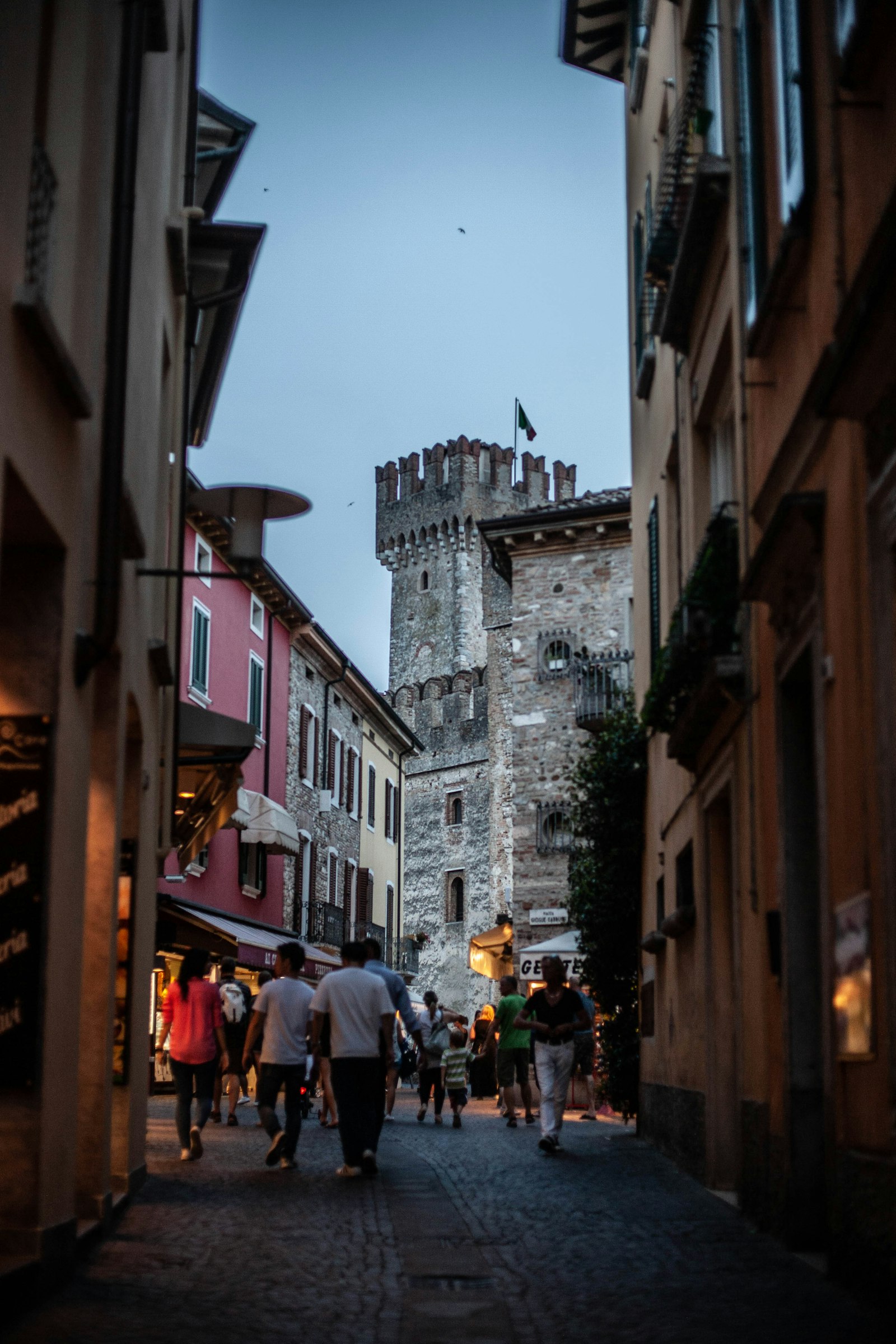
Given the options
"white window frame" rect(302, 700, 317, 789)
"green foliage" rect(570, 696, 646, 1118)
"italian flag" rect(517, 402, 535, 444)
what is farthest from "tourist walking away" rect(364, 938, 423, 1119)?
"italian flag" rect(517, 402, 535, 444)

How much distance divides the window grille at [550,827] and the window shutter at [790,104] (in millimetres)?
27820

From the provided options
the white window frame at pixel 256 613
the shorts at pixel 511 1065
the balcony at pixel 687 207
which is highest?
the white window frame at pixel 256 613

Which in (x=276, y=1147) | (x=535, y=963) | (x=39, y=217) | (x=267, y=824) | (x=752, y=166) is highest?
(x=752, y=166)

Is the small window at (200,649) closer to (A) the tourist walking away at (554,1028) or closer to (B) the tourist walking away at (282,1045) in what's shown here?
(A) the tourist walking away at (554,1028)

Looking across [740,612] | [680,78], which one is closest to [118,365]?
[740,612]

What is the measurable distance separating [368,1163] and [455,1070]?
27.7ft

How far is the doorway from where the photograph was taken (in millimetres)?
7406

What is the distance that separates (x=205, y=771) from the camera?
15.9 metres

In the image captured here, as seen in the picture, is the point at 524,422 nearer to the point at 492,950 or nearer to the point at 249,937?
the point at 492,950

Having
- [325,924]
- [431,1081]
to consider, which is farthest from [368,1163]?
[325,924]

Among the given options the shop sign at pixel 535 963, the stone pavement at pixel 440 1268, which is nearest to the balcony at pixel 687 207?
the stone pavement at pixel 440 1268

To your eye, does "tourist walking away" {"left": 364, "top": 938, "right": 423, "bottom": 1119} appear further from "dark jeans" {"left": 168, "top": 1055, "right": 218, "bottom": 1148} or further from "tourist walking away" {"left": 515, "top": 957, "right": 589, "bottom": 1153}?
"dark jeans" {"left": 168, "top": 1055, "right": 218, "bottom": 1148}

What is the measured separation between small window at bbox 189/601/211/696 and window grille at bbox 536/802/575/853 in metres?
8.83

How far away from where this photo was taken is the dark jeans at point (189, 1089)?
1224 cm
